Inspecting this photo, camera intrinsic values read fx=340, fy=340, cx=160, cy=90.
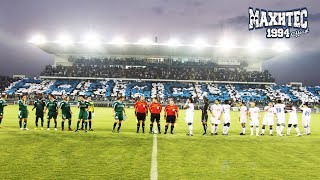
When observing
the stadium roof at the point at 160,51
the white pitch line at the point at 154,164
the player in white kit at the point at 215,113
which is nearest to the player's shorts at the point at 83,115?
the white pitch line at the point at 154,164

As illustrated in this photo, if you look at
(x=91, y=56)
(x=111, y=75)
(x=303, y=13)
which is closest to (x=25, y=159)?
(x=303, y=13)

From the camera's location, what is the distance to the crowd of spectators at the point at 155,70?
71438 millimetres

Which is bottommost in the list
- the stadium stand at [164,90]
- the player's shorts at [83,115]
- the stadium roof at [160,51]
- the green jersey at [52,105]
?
the player's shorts at [83,115]

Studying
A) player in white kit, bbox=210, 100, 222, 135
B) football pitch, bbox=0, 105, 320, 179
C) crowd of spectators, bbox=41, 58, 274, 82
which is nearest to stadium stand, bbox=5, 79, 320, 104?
crowd of spectators, bbox=41, 58, 274, 82

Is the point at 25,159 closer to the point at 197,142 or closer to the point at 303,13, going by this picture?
the point at 197,142

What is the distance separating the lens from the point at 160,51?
70.6 m

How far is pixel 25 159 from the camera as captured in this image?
11.1 meters

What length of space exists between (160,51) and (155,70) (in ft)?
14.9

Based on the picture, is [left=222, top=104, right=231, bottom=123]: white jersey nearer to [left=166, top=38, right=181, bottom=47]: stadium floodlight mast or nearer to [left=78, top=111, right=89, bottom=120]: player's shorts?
[left=78, top=111, right=89, bottom=120]: player's shorts

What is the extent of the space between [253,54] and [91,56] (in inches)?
1385

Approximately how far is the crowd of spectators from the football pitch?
54.7 meters

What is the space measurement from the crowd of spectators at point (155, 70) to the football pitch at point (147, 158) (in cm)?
5468

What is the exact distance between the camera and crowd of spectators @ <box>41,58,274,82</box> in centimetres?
7144

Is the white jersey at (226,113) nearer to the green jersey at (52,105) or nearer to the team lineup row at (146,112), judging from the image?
the team lineup row at (146,112)
